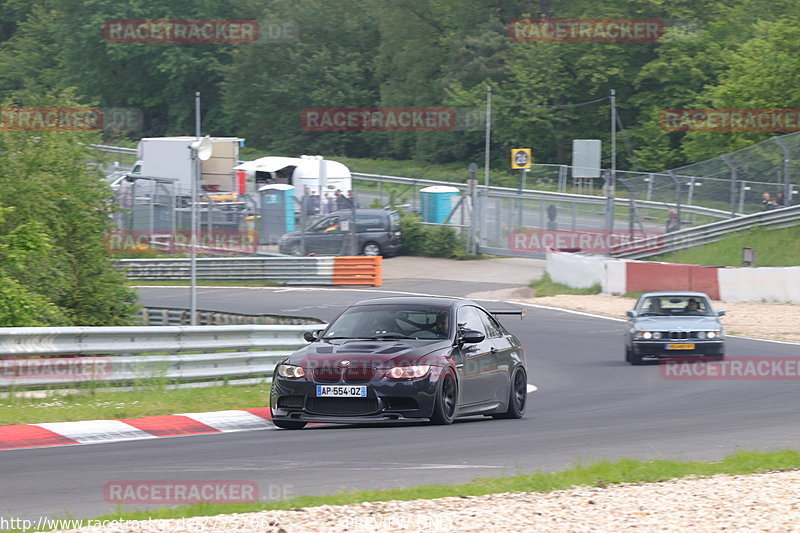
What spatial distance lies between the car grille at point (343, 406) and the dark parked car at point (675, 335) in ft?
31.7

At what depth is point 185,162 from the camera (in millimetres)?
50125

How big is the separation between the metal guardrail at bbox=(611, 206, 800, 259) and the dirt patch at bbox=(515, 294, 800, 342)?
3902 mm

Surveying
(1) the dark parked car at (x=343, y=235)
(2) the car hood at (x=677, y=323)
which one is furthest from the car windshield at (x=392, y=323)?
(1) the dark parked car at (x=343, y=235)

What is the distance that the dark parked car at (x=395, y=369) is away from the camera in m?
11.2

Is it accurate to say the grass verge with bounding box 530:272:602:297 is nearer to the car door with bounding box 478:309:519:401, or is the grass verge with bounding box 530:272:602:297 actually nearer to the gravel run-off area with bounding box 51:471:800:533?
the car door with bounding box 478:309:519:401

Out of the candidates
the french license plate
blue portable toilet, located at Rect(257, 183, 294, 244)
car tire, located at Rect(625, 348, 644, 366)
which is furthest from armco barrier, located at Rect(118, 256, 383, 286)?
the french license plate

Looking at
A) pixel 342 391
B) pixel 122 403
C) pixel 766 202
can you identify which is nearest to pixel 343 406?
pixel 342 391

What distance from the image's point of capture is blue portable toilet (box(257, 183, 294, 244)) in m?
40.8

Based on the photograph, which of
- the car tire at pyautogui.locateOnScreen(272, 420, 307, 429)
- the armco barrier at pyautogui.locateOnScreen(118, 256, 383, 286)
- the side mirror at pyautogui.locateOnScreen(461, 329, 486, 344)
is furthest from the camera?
the armco barrier at pyautogui.locateOnScreen(118, 256, 383, 286)

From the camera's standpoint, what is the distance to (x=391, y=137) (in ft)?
258

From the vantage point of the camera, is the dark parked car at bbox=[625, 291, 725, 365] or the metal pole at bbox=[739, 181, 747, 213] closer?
the dark parked car at bbox=[625, 291, 725, 365]

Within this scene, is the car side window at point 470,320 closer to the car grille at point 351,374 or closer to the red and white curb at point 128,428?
the car grille at point 351,374

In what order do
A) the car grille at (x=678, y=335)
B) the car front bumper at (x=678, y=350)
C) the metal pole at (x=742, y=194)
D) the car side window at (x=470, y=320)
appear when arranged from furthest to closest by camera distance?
the metal pole at (x=742, y=194), the car grille at (x=678, y=335), the car front bumper at (x=678, y=350), the car side window at (x=470, y=320)

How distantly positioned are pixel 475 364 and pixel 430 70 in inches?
2597
